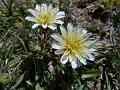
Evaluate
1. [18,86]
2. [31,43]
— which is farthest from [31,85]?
[31,43]

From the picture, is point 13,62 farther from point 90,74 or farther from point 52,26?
point 90,74

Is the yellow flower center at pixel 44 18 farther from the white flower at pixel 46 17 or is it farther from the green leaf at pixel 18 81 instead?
the green leaf at pixel 18 81

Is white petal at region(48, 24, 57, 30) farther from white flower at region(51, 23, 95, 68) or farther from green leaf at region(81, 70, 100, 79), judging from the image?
green leaf at region(81, 70, 100, 79)

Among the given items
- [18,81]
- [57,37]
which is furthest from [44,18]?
[18,81]

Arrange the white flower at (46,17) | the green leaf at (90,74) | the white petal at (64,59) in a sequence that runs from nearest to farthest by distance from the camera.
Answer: the white petal at (64,59) < the white flower at (46,17) < the green leaf at (90,74)

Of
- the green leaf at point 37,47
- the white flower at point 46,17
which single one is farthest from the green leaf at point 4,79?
the white flower at point 46,17

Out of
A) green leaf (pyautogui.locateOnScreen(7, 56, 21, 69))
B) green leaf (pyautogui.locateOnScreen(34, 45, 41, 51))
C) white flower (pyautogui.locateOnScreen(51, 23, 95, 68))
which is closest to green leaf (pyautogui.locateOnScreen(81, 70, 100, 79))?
white flower (pyautogui.locateOnScreen(51, 23, 95, 68))

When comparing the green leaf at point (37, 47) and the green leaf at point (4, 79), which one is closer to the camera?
the green leaf at point (4, 79)
